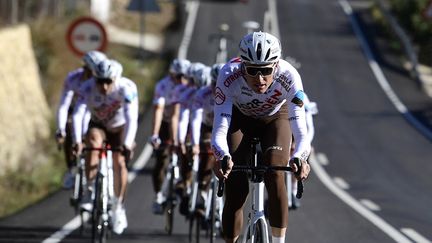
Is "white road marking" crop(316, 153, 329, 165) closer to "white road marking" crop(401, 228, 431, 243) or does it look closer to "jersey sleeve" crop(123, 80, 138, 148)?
"white road marking" crop(401, 228, 431, 243)

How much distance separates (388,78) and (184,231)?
82.9 feet

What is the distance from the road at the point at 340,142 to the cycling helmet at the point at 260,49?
17.7 ft

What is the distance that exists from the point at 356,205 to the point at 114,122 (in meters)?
6.63

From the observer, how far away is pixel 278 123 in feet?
30.2

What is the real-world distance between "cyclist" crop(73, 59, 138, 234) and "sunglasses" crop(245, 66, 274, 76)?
3599 mm

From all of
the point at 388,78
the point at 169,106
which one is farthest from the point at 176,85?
the point at 388,78

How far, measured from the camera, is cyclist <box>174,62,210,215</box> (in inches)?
547

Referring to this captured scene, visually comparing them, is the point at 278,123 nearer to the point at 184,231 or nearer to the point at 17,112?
the point at 184,231

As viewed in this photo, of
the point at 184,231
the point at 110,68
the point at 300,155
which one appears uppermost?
the point at 110,68

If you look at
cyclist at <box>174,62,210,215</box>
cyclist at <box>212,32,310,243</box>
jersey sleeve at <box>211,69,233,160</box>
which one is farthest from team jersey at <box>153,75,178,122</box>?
jersey sleeve at <box>211,69,233,160</box>

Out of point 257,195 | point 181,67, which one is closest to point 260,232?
point 257,195

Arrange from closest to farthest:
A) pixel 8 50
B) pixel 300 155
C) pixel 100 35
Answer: pixel 300 155 < pixel 100 35 < pixel 8 50

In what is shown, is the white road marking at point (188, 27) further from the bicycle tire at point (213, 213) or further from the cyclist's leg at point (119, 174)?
the cyclist's leg at point (119, 174)

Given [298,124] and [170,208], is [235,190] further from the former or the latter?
[170,208]
